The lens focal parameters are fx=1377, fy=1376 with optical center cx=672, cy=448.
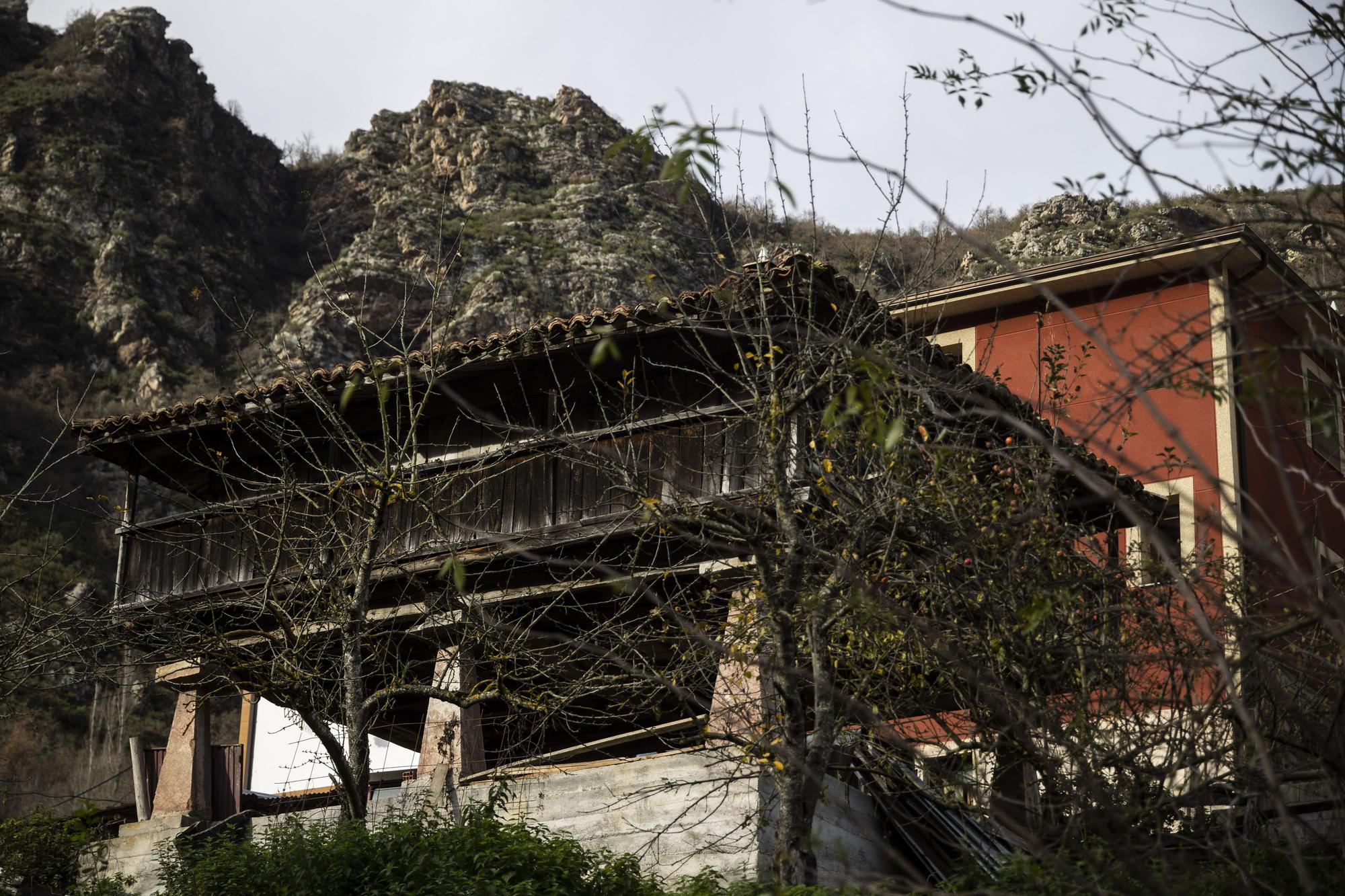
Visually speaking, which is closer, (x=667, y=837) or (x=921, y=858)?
(x=667, y=837)

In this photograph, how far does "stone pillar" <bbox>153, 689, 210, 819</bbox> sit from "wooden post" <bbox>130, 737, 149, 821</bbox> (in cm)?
34

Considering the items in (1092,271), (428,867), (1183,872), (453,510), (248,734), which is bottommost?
(248,734)

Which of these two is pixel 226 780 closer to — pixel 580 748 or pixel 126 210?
pixel 580 748

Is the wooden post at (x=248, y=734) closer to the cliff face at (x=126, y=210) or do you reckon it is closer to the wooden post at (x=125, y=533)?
the wooden post at (x=125, y=533)

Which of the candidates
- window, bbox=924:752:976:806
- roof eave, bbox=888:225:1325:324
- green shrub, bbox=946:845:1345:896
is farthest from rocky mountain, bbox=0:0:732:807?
green shrub, bbox=946:845:1345:896

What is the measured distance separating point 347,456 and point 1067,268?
747 cm

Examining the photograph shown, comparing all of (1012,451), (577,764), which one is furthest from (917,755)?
(577,764)

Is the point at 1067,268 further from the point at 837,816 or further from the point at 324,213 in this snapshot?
the point at 324,213

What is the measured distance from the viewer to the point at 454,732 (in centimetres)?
1050

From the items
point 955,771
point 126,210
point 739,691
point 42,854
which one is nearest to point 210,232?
point 126,210

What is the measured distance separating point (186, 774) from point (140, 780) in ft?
3.06

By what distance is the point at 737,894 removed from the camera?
7.32 meters

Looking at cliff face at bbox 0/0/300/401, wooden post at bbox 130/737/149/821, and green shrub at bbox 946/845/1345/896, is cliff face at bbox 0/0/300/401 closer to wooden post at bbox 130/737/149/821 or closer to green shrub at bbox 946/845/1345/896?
wooden post at bbox 130/737/149/821

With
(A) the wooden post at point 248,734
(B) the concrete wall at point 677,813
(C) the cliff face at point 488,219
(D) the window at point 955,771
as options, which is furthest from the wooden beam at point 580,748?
(C) the cliff face at point 488,219
